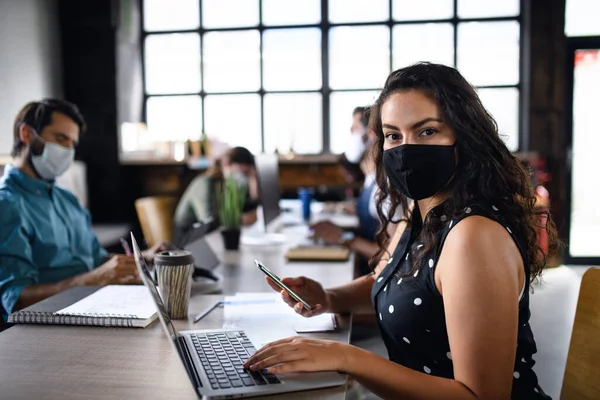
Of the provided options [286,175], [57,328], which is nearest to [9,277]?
[57,328]

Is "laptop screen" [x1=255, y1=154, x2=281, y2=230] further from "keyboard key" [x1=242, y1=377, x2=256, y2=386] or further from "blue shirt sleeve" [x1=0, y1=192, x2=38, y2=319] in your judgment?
"keyboard key" [x1=242, y1=377, x2=256, y2=386]

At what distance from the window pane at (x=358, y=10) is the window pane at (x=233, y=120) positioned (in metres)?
1.31

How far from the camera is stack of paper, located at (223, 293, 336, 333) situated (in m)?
1.31

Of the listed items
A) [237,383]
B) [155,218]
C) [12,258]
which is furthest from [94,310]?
[155,218]

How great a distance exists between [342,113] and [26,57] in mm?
3050

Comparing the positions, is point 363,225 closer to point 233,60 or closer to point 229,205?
point 229,205

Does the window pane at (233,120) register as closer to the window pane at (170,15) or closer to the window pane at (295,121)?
the window pane at (295,121)

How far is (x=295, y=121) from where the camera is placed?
620 cm

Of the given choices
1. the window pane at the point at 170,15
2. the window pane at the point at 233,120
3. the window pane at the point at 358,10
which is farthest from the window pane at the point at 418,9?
the window pane at the point at 170,15

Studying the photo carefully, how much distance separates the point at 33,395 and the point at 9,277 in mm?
1017

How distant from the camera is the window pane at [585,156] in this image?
561 cm

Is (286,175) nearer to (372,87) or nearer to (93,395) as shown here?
(372,87)

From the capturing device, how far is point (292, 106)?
6176 mm

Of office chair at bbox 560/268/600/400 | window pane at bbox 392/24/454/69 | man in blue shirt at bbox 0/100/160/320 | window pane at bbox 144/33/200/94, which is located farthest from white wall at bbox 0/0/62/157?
office chair at bbox 560/268/600/400
